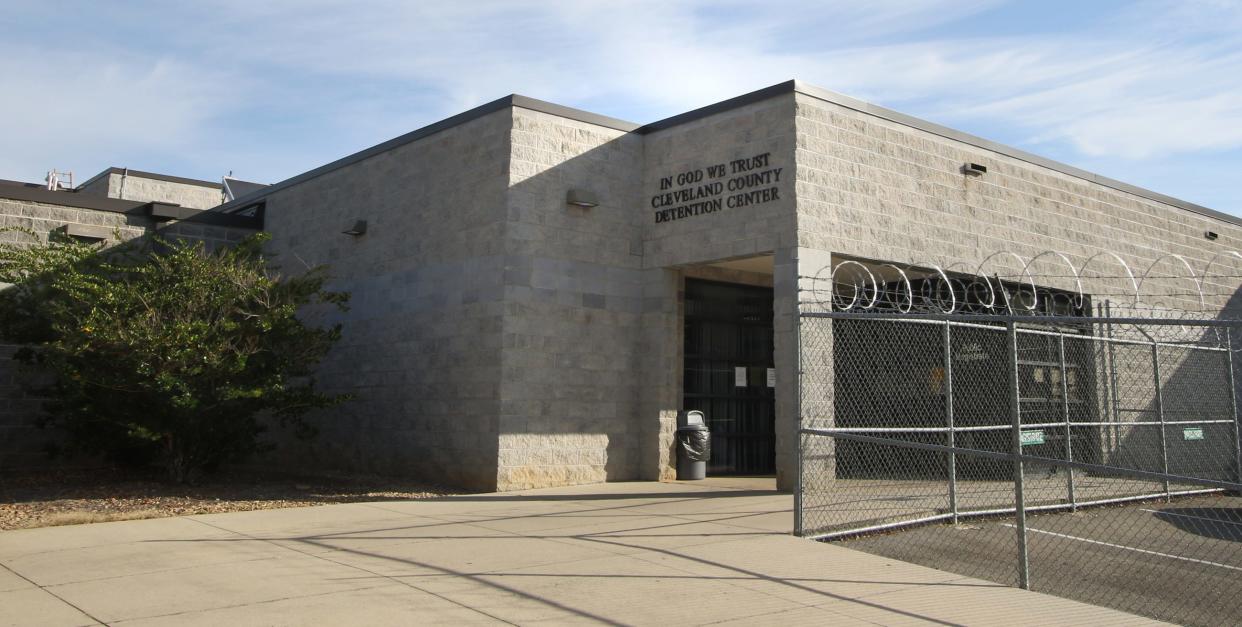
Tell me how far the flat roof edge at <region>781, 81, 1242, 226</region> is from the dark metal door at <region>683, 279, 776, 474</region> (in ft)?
11.6

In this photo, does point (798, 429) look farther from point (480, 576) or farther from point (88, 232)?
point (88, 232)

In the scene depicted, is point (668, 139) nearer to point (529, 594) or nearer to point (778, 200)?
point (778, 200)

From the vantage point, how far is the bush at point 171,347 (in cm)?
1268

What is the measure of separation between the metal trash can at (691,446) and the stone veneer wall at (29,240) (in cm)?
968

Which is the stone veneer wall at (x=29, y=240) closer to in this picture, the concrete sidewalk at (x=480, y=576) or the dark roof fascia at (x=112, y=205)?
the dark roof fascia at (x=112, y=205)

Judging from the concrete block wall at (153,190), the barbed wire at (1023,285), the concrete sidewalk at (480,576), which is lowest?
the concrete sidewalk at (480,576)

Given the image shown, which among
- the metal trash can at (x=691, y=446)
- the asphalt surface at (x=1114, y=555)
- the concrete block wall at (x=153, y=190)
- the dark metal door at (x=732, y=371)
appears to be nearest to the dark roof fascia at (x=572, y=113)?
the dark metal door at (x=732, y=371)

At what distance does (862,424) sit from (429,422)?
6.62 meters

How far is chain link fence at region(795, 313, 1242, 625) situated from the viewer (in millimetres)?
8031

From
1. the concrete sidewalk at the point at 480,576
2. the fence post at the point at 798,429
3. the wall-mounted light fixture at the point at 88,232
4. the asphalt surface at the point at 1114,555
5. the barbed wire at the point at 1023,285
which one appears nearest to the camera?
the concrete sidewalk at the point at 480,576

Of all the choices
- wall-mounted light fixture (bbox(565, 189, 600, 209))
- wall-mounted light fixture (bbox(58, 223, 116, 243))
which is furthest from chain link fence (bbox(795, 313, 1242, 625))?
wall-mounted light fixture (bbox(58, 223, 116, 243))

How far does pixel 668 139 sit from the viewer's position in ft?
51.0

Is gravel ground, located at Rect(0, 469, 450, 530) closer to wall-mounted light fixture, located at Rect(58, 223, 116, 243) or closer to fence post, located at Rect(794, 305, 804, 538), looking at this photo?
wall-mounted light fixture, located at Rect(58, 223, 116, 243)

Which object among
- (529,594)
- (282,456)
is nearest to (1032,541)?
(529,594)
